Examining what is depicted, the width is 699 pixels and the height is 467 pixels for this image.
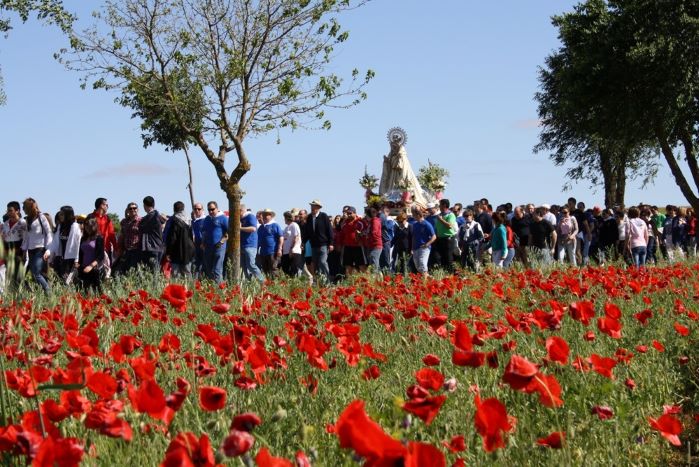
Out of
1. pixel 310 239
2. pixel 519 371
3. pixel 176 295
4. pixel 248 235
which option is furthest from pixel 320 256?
pixel 519 371

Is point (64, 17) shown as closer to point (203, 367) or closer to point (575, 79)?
point (203, 367)

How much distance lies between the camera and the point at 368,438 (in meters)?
1.58

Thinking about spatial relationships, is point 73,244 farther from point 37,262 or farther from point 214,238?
point 214,238

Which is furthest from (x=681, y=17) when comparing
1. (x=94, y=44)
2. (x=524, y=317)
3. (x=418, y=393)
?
(x=418, y=393)

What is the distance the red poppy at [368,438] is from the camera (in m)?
1.58

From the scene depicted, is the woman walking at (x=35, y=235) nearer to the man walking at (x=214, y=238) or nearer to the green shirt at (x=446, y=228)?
the man walking at (x=214, y=238)

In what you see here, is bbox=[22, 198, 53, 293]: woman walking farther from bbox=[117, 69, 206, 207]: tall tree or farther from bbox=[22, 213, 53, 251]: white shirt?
bbox=[117, 69, 206, 207]: tall tree

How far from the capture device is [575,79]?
36531mm

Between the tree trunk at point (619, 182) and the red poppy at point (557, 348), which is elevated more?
the tree trunk at point (619, 182)

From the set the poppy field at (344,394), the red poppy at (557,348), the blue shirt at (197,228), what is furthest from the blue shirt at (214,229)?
the red poppy at (557,348)

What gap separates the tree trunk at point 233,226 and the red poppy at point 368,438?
14259 millimetres

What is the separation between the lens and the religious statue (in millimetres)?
50312

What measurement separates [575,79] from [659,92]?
3.25m

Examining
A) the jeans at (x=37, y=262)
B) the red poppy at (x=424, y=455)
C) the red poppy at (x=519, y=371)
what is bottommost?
the red poppy at (x=424, y=455)
